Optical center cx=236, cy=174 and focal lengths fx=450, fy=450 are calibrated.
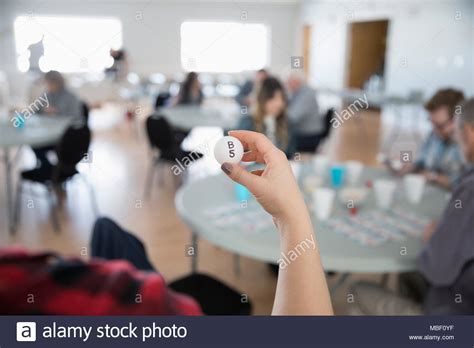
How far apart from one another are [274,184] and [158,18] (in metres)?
12.0

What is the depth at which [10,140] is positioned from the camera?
3.18 meters

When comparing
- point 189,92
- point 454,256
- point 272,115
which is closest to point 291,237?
point 454,256

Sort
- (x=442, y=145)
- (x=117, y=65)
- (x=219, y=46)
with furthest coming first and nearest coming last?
(x=219, y=46), (x=117, y=65), (x=442, y=145)

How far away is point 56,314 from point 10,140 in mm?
3137

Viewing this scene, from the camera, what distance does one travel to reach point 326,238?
1590 mm

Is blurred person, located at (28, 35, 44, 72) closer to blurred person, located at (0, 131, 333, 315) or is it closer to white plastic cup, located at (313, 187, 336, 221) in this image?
white plastic cup, located at (313, 187, 336, 221)

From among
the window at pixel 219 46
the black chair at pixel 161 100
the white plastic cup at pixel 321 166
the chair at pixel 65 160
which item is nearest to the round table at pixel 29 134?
the chair at pixel 65 160

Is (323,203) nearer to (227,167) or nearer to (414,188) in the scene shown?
(414,188)

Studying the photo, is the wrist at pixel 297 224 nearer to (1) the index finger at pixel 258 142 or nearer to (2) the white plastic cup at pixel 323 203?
(1) the index finger at pixel 258 142

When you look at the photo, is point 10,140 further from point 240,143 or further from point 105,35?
point 105,35

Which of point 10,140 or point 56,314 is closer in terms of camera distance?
point 56,314

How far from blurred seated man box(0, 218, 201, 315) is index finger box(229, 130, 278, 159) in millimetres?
215

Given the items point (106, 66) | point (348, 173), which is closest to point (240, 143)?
point (348, 173)

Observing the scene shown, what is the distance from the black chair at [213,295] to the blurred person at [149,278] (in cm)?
108
